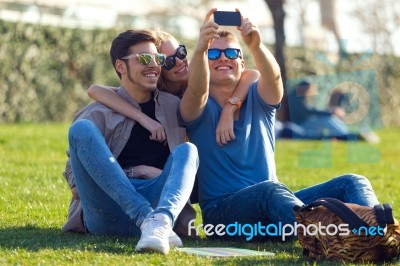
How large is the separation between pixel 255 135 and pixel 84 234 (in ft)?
3.81

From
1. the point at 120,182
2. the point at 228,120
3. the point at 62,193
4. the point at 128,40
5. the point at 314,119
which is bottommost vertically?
the point at 314,119

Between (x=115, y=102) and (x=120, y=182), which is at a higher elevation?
(x=115, y=102)

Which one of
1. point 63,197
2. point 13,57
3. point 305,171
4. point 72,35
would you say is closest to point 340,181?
point 63,197

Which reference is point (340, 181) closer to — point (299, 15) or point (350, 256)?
point (350, 256)

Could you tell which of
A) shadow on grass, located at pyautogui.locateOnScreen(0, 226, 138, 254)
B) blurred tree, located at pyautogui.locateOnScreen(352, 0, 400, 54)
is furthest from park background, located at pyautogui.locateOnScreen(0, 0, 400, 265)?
blurred tree, located at pyautogui.locateOnScreen(352, 0, 400, 54)

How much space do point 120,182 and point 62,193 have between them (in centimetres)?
274

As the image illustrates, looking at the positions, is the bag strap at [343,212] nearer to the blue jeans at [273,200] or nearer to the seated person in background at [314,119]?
the blue jeans at [273,200]

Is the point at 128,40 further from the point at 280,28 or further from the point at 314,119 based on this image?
the point at 280,28

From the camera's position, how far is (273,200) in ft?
17.0

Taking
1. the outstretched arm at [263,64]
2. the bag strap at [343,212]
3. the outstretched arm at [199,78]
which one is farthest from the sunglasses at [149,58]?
the bag strap at [343,212]

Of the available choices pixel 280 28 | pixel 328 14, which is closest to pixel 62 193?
pixel 280 28

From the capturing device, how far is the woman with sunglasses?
17.8 ft

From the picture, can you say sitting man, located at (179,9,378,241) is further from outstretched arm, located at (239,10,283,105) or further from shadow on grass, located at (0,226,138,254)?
shadow on grass, located at (0,226,138,254)

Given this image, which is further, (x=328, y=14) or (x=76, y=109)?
(x=328, y=14)
